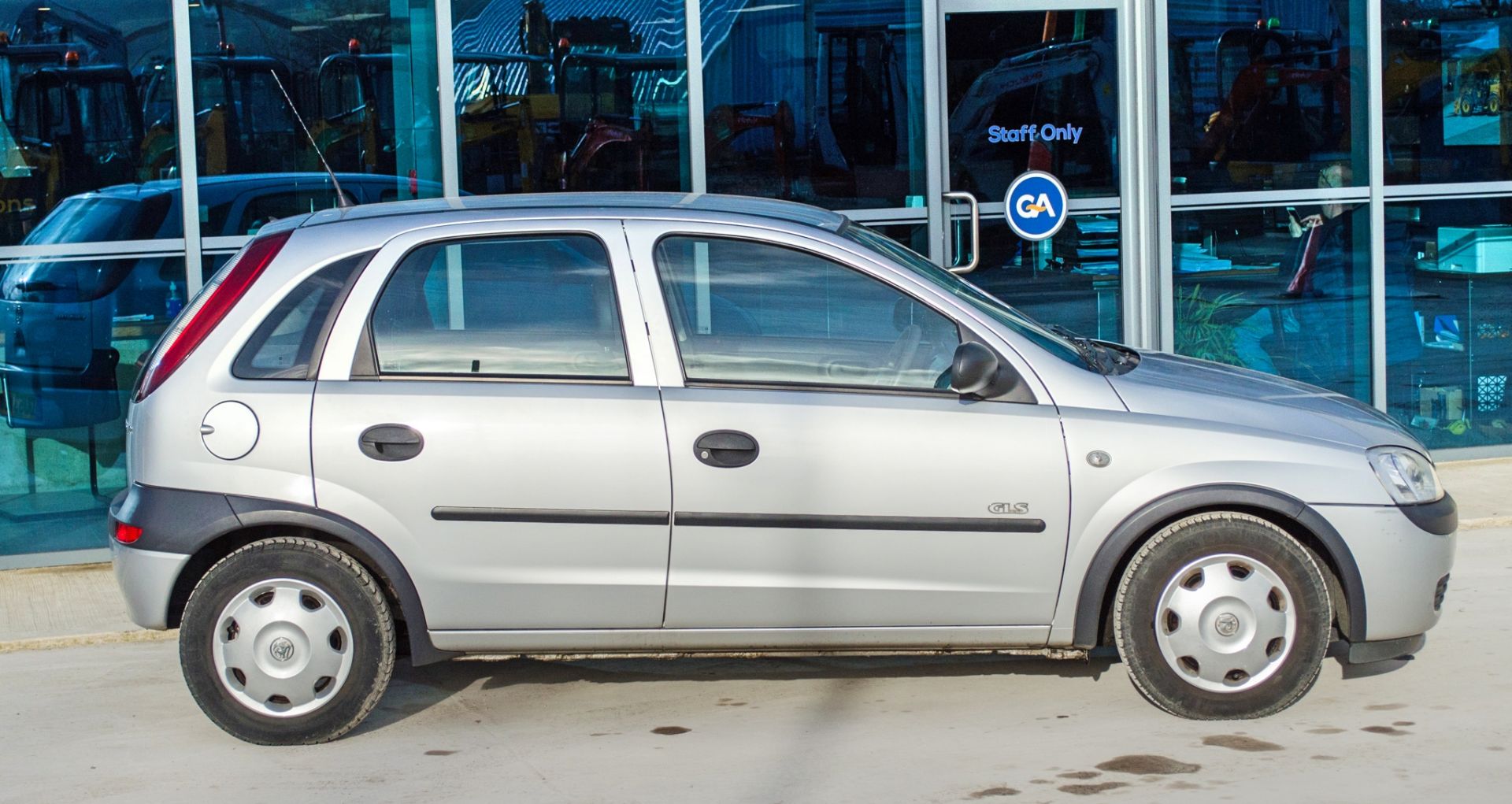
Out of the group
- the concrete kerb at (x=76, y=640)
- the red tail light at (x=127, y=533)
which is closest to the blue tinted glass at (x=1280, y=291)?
the concrete kerb at (x=76, y=640)

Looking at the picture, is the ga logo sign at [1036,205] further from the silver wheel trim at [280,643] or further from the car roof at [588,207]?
the silver wheel trim at [280,643]

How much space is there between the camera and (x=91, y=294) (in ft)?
27.9

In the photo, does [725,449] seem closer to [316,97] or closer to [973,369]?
[973,369]

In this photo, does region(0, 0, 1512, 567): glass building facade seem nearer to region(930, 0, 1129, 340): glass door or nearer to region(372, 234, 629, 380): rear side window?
region(930, 0, 1129, 340): glass door

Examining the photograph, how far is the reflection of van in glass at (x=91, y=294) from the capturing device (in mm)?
8438

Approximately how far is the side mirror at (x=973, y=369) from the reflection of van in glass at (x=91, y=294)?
14.8 feet

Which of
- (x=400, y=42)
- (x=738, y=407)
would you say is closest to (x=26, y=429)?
(x=400, y=42)

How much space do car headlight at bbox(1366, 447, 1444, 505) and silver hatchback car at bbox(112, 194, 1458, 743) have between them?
0.01 metres

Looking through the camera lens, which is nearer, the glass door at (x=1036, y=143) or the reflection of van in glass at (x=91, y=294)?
the reflection of van in glass at (x=91, y=294)

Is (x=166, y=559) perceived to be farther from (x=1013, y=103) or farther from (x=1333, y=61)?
(x=1333, y=61)

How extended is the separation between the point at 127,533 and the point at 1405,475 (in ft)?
13.1

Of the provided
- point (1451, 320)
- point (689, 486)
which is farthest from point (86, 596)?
point (1451, 320)

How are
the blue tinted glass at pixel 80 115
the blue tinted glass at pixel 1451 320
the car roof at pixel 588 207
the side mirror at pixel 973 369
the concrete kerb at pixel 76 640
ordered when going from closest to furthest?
the side mirror at pixel 973 369
the car roof at pixel 588 207
the concrete kerb at pixel 76 640
the blue tinted glass at pixel 80 115
the blue tinted glass at pixel 1451 320

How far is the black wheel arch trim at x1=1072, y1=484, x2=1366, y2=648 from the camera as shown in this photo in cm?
517
